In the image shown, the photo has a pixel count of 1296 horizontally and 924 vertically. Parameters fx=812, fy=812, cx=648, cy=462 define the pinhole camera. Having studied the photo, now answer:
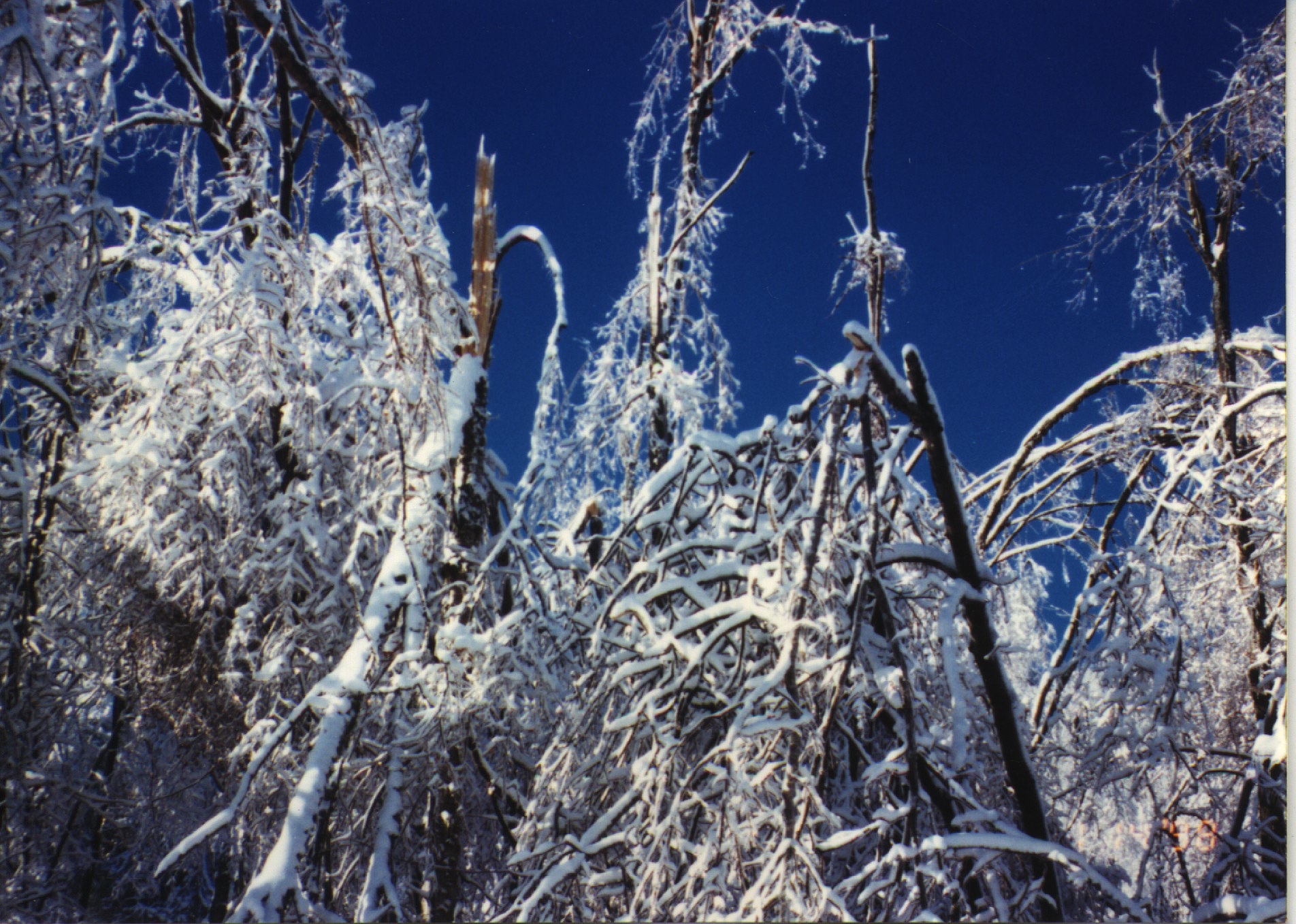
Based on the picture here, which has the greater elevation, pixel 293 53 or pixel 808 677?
pixel 293 53

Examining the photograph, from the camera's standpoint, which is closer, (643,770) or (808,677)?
(808,677)

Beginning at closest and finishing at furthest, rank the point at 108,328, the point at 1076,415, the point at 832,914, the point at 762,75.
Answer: the point at 832,914 < the point at 108,328 < the point at 1076,415 < the point at 762,75

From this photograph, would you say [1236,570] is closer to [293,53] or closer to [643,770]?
[643,770]

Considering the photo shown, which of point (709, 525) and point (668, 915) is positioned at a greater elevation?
point (709, 525)

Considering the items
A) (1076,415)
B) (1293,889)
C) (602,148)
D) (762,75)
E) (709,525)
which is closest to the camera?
(1293,889)

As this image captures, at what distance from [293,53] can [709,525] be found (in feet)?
4.98

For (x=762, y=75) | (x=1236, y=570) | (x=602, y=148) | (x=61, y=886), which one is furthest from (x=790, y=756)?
(x=61, y=886)

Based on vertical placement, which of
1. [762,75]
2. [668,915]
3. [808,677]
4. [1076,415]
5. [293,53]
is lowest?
[668,915]

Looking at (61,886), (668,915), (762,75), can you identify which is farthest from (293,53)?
(61,886)

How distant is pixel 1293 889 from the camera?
1593 millimetres

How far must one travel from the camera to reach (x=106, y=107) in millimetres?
1465

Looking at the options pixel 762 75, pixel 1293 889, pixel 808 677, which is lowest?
pixel 1293 889

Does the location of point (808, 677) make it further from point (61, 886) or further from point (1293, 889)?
point (61, 886)

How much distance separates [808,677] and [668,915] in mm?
512
